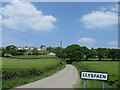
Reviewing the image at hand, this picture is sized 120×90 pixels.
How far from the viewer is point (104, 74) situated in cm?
725

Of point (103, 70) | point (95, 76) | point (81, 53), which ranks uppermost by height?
point (95, 76)

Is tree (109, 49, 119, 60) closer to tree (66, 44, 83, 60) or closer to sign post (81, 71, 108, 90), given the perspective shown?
tree (66, 44, 83, 60)

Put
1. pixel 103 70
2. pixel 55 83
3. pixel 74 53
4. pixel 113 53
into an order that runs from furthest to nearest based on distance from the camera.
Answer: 1. pixel 113 53
2. pixel 74 53
3. pixel 103 70
4. pixel 55 83

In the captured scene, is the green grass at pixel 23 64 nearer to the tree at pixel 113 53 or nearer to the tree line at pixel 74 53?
the tree line at pixel 74 53

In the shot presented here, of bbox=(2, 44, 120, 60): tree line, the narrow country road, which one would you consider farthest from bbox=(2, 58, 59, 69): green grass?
bbox=(2, 44, 120, 60): tree line

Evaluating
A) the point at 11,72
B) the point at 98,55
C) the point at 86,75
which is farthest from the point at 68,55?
the point at 86,75

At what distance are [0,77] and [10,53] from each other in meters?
54.1

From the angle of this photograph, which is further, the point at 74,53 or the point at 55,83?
the point at 74,53

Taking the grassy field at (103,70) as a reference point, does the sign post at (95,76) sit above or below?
above

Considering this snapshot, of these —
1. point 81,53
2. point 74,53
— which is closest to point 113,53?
point 81,53

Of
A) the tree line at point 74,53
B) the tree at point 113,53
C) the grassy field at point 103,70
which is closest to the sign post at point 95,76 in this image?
the grassy field at point 103,70

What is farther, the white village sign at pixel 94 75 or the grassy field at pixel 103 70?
the grassy field at pixel 103 70

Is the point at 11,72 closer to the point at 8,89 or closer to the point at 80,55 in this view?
the point at 8,89

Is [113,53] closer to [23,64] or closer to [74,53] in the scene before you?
[74,53]
